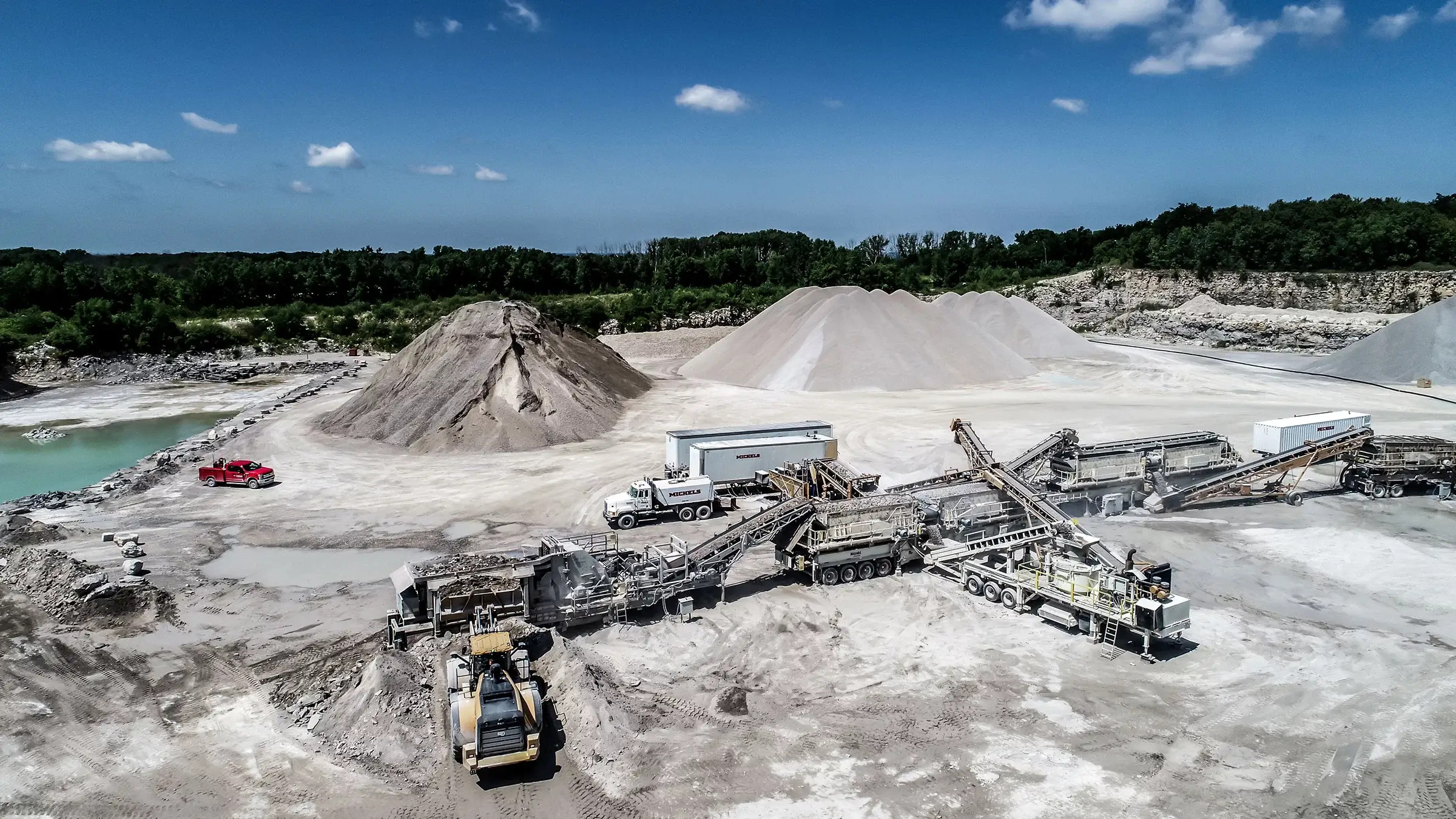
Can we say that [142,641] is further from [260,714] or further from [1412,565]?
[1412,565]

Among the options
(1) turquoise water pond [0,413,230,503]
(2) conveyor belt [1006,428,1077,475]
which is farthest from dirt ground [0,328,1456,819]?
(1) turquoise water pond [0,413,230,503]

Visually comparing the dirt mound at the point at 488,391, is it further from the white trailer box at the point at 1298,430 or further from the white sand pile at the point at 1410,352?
the white sand pile at the point at 1410,352

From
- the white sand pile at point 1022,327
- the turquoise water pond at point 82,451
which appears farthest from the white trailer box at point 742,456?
the white sand pile at point 1022,327

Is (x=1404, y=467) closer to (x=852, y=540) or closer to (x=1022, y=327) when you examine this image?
(x=852, y=540)

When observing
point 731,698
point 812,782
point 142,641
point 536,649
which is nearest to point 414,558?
point 142,641

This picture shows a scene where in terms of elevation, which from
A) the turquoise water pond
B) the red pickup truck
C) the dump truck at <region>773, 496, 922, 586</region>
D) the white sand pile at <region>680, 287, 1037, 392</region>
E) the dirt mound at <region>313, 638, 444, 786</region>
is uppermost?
the white sand pile at <region>680, 287, 1037, 392</region>

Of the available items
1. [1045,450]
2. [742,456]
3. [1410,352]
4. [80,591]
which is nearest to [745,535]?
[742,456]

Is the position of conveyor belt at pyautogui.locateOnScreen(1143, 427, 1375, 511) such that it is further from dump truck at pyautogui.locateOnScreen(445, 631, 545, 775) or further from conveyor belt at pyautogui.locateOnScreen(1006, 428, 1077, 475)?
dump truck at pyautogui.locateOnScreen(445, 631, 545, 775)
